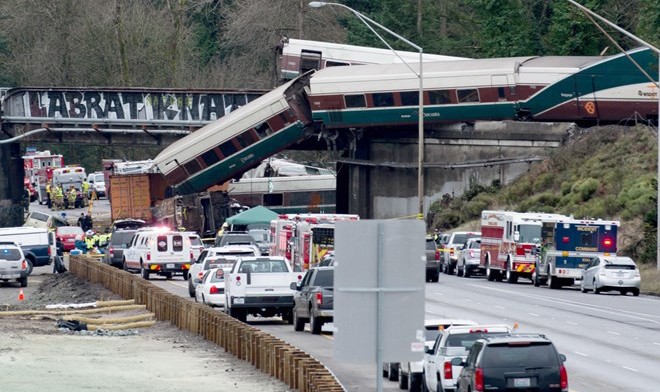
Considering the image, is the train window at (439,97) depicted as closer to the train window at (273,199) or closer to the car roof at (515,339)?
the train window at (273,199)

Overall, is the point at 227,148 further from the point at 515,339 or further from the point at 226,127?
the point at 515,339

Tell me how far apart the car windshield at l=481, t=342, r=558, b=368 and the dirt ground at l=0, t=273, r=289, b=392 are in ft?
16.2

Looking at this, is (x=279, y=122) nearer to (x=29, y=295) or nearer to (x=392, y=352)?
(x=29, y=295)

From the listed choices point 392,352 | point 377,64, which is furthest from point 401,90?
point 392,352

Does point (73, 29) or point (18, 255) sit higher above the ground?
point (73, 29)

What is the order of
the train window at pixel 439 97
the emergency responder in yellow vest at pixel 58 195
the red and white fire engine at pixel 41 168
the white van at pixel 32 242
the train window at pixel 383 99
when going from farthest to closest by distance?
the red and white fire engine at pixel 41 168
the emergency responder in yellow vest at pixel 58 195
the train window at pixel 383 99
the train window at pixel 439 97
the white van at pixel 32 242

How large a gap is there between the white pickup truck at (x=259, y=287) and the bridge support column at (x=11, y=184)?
45.2 meters

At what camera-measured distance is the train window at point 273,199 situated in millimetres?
82875

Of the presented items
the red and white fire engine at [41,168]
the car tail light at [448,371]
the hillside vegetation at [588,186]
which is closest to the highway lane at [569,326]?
the car tail light at [448,371]

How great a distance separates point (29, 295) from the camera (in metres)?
49.2

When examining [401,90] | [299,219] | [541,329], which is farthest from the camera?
[401,90]

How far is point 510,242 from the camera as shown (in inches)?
2020

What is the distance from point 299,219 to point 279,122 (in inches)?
745

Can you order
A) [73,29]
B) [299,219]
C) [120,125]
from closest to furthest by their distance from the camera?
[299,219], [120,125], [73,29]
